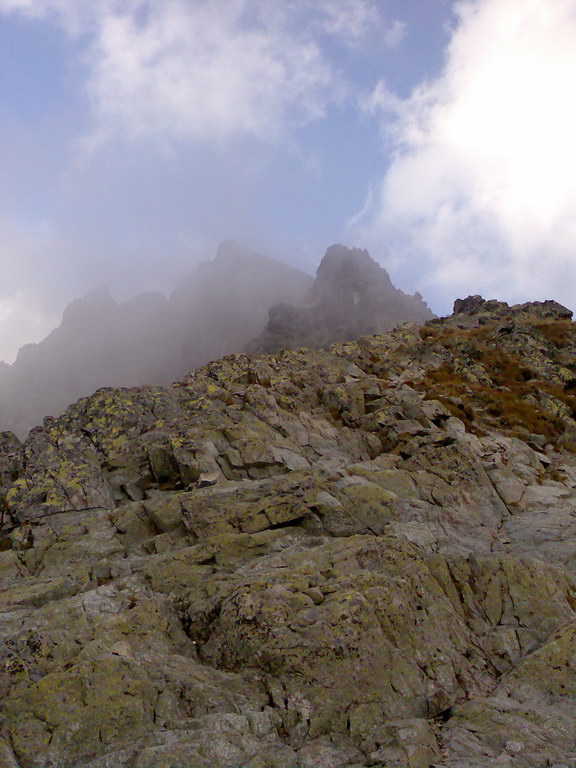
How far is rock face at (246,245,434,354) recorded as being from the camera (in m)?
161

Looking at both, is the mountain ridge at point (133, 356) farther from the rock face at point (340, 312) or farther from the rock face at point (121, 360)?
the rock face at point (340, 312)

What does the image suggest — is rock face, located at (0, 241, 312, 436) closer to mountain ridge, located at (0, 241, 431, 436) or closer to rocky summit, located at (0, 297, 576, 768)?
mountain ridge, located at (0, 241, 431, 436)

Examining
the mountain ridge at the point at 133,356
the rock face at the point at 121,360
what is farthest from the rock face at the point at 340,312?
the rock face at the point at 121,360

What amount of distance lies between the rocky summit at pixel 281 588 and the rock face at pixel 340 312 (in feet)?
395

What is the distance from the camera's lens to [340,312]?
596ft

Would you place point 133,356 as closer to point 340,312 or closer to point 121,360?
point 121,360

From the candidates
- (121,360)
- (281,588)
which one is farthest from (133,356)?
(281,588)

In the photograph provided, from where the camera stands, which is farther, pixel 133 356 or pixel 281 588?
pixel 133 356

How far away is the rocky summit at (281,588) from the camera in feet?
39.1

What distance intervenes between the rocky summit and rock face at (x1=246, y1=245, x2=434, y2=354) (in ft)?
395

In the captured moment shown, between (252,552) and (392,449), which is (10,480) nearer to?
(252,552)

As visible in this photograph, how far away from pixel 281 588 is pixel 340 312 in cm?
16998

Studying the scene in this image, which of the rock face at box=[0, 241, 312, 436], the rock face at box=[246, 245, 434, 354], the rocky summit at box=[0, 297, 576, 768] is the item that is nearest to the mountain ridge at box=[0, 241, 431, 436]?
the rock face at box=[0, 241, 312, 436]

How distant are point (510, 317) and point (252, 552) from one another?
85568 mm
